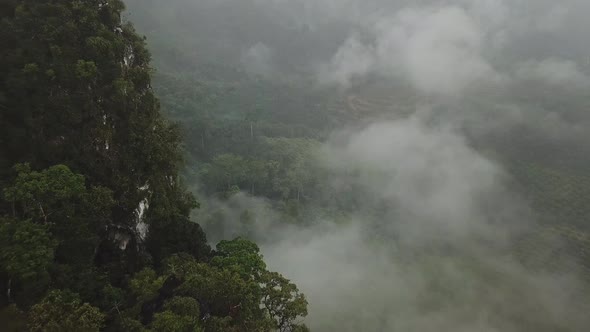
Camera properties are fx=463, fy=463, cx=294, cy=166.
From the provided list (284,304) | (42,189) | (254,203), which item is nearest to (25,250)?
(42,189)

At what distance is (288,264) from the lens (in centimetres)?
8794

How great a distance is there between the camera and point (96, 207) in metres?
26.8

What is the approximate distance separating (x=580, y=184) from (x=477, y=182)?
27374 mm

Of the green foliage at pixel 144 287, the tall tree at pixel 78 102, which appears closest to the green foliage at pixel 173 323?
the green foliage at pixel 144 287

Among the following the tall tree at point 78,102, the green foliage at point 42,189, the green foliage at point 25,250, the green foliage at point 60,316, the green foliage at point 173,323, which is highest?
the tall tree at point 78,102

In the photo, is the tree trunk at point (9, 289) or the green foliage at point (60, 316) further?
the tree trunk at point (9, 289)

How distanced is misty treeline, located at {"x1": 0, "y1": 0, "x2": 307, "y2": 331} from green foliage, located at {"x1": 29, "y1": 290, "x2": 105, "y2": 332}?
0.06 m

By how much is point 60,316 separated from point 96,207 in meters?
7.21

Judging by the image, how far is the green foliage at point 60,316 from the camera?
20.6 m

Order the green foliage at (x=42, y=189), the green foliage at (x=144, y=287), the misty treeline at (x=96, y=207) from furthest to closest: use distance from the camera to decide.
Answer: the green foliage at (x=144, y=287)
the green foliage at (x=42, y=189)
the misty treeline at (x=96, y=207)

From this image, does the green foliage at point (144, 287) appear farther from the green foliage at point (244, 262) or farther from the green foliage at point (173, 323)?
the green foliage at point (244, 262)

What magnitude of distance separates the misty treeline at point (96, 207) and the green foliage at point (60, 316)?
0.06 metres

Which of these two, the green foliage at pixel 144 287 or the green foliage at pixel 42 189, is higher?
the green foliage at pixel 42 189

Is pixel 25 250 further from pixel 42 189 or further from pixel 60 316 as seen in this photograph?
pixel 60 316
